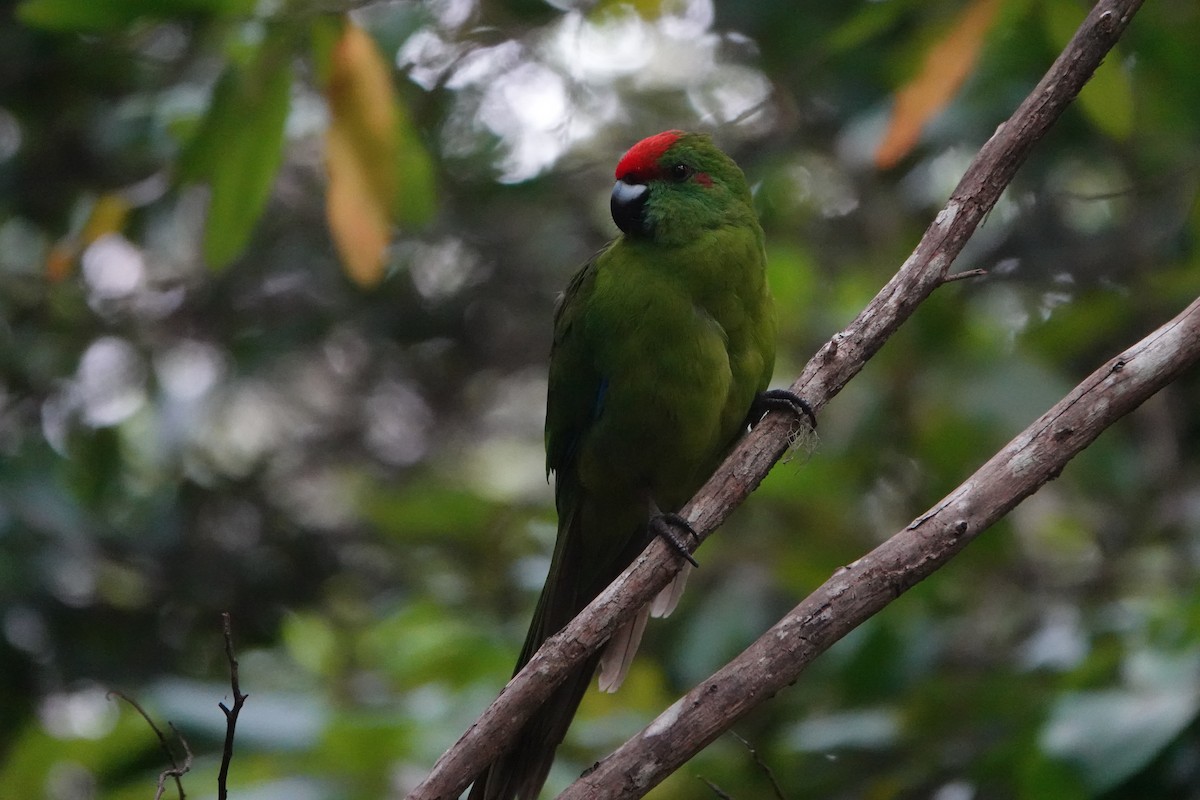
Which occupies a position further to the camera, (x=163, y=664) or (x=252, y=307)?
(x=252, y=307)

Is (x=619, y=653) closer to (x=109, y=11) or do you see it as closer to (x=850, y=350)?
(x=850, y=350)

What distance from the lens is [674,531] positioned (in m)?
2.66

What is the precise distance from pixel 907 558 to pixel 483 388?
13.5 feet

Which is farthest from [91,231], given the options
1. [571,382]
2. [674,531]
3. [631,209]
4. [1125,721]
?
[1125,721]

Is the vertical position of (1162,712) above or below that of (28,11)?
below

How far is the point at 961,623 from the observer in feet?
14.9

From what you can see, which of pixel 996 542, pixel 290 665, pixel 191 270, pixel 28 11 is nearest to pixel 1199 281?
pixel 996 542

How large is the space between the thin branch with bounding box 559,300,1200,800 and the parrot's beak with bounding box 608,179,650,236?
1280 millimetres

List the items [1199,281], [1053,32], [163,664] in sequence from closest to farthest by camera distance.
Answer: [1053,32] → [1199,281] → [163,664]

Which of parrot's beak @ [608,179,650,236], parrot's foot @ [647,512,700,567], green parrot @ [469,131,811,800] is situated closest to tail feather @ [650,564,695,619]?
green parrot @ [469,131,811,800]

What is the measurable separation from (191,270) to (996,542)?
12.5 ft

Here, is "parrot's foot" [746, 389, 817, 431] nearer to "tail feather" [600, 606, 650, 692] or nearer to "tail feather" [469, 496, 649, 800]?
"tail feather" [469, 496, 649, 800]

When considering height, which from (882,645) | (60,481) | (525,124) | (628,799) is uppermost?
(525,124)

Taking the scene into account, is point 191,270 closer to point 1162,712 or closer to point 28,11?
point 28,11
